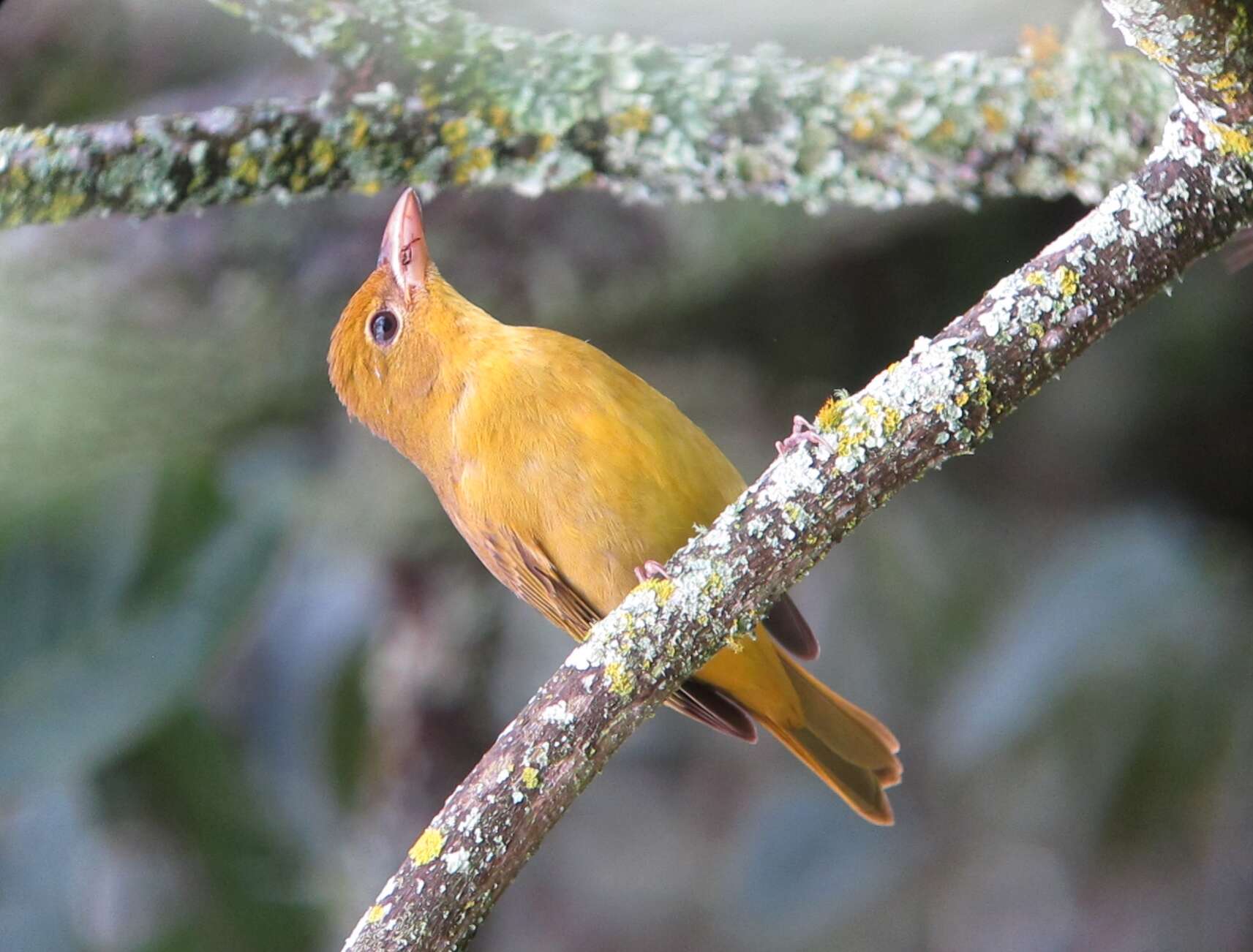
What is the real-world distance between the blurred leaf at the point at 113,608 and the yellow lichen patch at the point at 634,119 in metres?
0.69

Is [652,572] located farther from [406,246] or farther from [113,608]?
[113,608]

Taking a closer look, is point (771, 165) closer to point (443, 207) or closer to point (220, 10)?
point (443, 207)

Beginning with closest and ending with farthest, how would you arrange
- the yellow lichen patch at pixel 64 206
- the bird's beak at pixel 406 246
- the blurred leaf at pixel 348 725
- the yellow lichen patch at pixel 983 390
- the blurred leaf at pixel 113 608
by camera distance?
the yellow lichen patch at pixel 983 390, the bird's beak at pixel 406 246, the yellow lichen patch at pixel 64 206, the blurred leaf at pixel 113 608, the blurred leaf at pixel 348 725

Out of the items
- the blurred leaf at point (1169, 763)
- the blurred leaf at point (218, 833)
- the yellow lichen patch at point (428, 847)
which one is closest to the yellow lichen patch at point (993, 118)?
the blurred leaf at point (1169, 763)

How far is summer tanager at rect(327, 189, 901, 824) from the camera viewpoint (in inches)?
48.9

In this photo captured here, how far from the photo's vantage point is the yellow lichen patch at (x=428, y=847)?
97 cm

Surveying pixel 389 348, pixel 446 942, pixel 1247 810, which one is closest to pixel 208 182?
pixel 389 348

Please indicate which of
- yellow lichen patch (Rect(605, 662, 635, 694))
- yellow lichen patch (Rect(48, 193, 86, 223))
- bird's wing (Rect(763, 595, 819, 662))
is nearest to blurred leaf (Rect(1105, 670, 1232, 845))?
bird's wing (Rect(763, 595, 819, 662))

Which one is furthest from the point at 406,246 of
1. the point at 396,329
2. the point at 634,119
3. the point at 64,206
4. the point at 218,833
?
the point at 218,833

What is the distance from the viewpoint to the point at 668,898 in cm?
176

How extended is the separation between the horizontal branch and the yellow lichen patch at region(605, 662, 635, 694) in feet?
2.25

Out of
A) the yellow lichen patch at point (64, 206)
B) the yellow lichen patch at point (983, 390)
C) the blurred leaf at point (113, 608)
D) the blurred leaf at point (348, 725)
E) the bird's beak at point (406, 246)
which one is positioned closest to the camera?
the yellow lichen patch at point (983, 390)

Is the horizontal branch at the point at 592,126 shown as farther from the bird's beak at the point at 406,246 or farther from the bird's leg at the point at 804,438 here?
the bird's leg at the point at 804,438

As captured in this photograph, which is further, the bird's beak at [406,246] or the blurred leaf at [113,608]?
the blurred leaf at [113,608]
